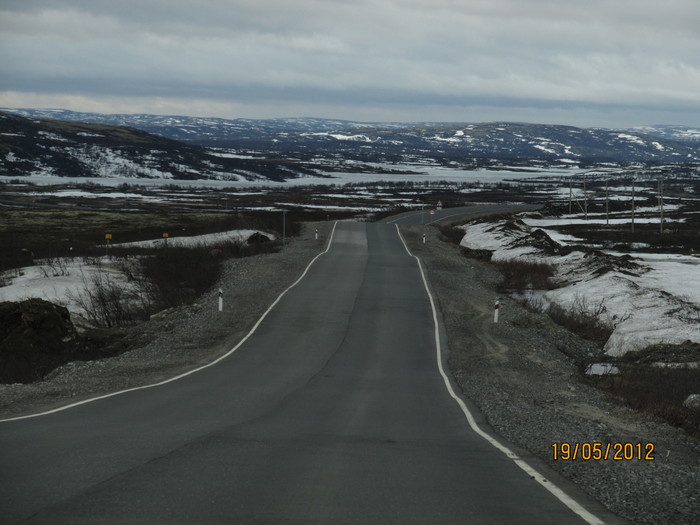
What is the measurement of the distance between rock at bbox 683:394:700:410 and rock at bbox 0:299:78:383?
55.8 feet

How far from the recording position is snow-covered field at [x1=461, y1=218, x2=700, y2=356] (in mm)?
25719

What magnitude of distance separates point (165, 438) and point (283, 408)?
358cm

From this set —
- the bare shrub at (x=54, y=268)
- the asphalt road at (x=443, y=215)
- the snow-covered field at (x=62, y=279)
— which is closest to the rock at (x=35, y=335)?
the snow-covered field at (x=62, y=279)

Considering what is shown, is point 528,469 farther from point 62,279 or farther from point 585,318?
point 62,279

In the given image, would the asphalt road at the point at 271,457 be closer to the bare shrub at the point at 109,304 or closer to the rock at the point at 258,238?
the bare shrub at the point at 109,304

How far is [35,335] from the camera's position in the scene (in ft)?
78.4

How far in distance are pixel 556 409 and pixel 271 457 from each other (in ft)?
26.0

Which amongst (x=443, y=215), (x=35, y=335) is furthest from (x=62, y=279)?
(x=443, y=215)

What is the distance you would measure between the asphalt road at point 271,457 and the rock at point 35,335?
670 centimetres

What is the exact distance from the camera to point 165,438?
34.9ft

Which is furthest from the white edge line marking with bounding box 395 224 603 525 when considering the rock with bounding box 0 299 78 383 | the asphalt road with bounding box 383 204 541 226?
the asphalt road with bounding box 383 204 541 226

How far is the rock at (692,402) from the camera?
52.8 feet

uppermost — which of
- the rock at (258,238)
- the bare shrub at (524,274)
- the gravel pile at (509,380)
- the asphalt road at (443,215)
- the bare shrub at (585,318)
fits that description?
→ the gravel pile at (509,380)

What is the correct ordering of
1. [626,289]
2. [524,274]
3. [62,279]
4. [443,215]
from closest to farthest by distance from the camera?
[626,289] → [62,279] → [524,274] → [443,215]
